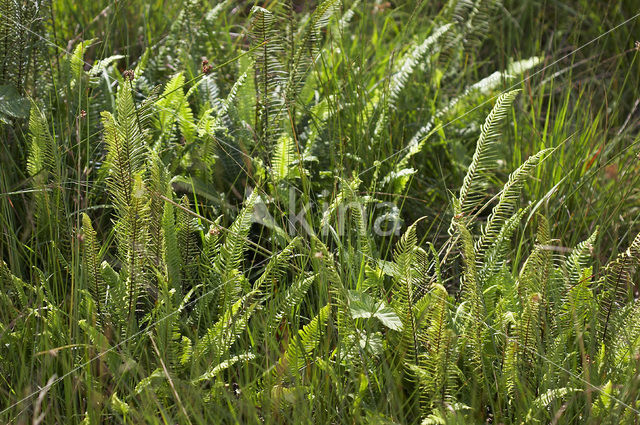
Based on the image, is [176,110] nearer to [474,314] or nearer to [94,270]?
[94,270]

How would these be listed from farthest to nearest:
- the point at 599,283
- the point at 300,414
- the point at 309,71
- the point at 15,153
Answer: the point at 309,71 < the point at 15,153 < the point at 599,283 < the point at 300,414

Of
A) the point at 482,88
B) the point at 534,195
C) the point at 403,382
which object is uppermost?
the point at 482,88

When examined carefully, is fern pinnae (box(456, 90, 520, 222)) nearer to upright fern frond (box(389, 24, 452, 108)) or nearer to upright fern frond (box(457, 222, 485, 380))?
upright fern frond (box(457, 222, 485, 380))

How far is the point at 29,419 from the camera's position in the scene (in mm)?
1312

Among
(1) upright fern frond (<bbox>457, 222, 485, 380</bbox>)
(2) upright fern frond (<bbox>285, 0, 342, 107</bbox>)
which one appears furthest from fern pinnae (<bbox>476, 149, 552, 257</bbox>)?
(2) upright fern frond (<bbox>285, 0, 342, 107</bbox>)

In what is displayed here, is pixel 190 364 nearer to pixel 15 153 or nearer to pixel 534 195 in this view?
pixel 15 153

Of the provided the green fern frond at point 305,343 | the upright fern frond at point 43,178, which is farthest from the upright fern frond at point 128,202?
the green fern frond at point 305,343

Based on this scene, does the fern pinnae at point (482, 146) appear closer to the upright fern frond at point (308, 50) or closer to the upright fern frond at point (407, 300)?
the upright fern frond at point (407, 300)

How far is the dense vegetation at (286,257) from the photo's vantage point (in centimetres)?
132

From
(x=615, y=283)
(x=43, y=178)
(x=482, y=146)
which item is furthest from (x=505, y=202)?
(x=43, y=178)

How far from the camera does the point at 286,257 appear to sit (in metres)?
1.55

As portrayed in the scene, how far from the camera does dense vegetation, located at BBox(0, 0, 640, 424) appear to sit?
1.32m

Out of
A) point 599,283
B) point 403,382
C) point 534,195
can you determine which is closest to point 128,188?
point 403,382

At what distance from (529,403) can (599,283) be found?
14.1 inches
